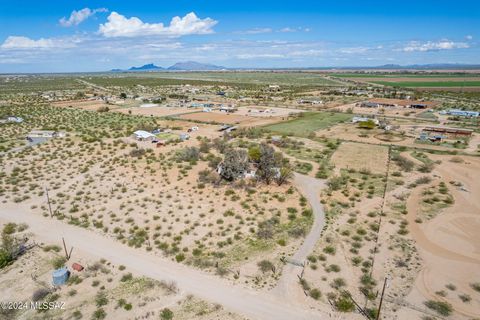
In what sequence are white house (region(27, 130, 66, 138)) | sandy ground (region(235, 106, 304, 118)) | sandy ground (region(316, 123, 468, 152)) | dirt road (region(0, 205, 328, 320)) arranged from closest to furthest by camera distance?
dirt road (region(0, 205, 328, 320)) → sandy ground (region(316, 123, 468, 152)) → white house (region(27, 130, 66, 138)) → sandy ground (region(235, 106, 304, 118))

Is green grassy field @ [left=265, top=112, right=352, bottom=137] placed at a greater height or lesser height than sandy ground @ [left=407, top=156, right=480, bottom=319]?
greater

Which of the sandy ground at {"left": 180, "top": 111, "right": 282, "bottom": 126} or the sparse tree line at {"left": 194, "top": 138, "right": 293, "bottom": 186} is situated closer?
the sparse tree line at {"left": 194, "top": 138, "right": 293, "bottom": 186}

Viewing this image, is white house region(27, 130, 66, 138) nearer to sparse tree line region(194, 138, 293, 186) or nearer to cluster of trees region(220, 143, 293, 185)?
sparse tree line region(194, 138, 293, 186)

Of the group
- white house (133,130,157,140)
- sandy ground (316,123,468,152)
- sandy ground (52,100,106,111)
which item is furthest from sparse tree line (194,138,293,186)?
sandy ground (52,100,106,111)

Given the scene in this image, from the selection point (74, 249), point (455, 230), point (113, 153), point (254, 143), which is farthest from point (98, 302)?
point (254, 143)

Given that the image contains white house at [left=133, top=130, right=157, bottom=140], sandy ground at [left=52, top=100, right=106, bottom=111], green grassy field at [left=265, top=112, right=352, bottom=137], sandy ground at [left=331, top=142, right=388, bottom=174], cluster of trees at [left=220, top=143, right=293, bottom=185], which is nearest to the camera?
cluster of trees at [left=220, top=143, right=293, bottom=185]

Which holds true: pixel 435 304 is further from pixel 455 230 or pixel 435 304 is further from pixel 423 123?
pixel 423 123

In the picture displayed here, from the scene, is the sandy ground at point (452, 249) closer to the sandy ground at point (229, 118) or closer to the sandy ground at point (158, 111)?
the sandy ground at point (229, 118)
